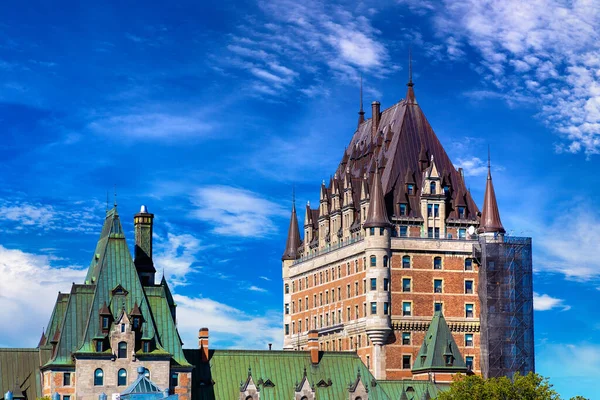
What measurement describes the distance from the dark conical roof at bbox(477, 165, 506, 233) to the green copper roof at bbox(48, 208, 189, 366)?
1770 inches

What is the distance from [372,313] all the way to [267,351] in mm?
19835

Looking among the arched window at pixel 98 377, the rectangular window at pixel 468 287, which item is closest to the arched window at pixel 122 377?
the arched window at pixel 98 377

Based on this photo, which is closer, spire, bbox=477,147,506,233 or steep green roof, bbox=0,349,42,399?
steep green roof, bbox=0,349,42,399

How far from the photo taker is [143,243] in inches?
5979

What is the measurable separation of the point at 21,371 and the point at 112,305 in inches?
502

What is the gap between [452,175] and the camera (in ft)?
568

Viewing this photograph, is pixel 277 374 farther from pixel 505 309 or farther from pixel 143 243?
pixel 505 309

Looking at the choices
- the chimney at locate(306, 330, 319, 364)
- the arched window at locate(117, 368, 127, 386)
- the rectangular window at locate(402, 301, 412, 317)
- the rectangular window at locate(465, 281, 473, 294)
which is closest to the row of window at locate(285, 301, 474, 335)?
the rectangular window at locate(402, 301, 412, 317)

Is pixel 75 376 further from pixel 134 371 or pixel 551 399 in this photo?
pixel 551 399

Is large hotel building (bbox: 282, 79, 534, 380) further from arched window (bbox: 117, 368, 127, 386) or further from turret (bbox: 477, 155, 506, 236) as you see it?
arched window (bbox: 117, 368, 127, 386)

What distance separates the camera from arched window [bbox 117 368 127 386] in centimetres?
13225

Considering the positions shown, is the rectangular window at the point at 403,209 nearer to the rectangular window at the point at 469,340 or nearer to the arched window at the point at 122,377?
the rectangular window at the point at 469,340

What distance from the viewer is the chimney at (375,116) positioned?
7185 inches

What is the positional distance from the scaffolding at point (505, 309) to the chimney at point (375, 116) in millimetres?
26531
